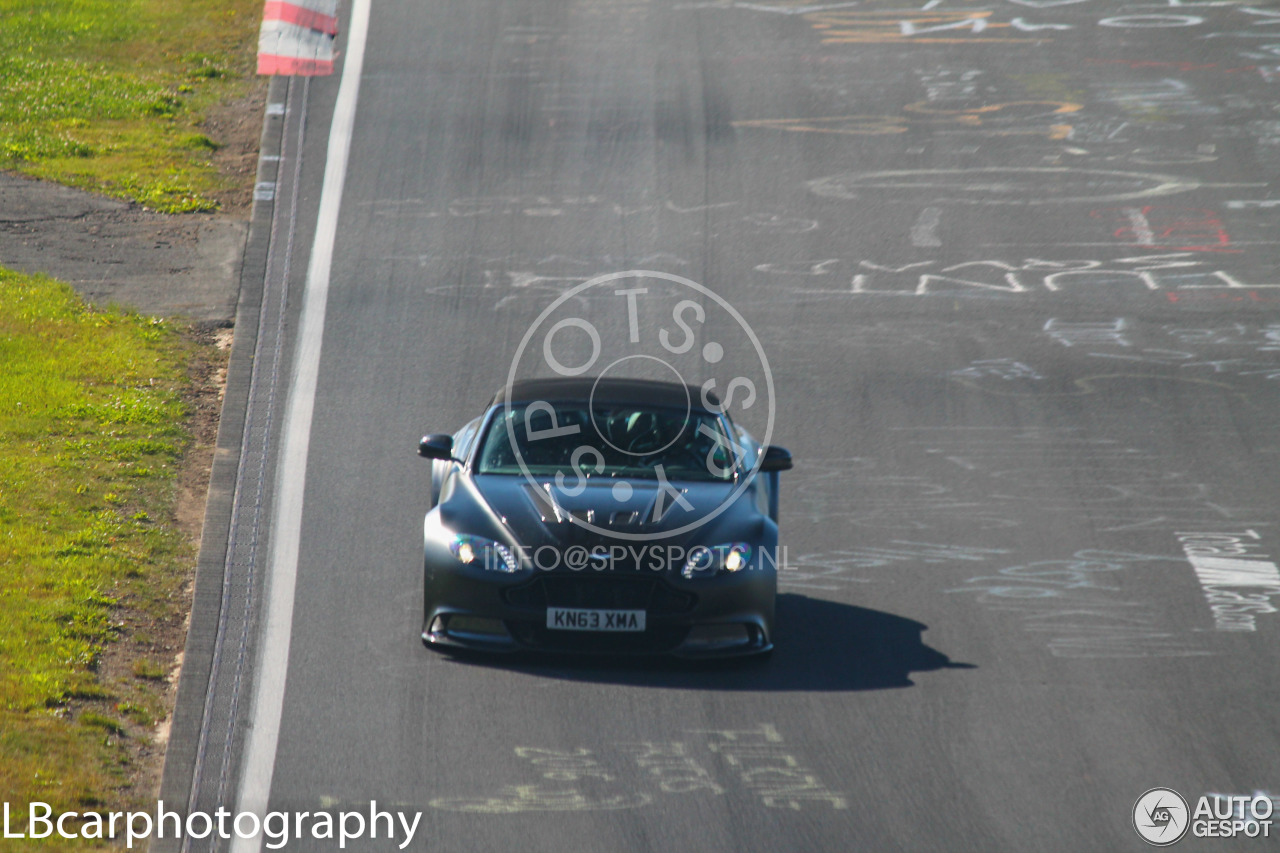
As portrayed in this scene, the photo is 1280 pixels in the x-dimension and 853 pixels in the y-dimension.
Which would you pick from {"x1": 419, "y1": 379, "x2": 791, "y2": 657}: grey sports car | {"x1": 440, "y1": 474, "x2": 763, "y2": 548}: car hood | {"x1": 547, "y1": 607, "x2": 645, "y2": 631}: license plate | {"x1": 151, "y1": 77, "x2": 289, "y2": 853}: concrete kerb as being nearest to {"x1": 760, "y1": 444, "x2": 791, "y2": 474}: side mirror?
{"x1": 419, "y1": 379, "x2": 791, "y2": 657}: grey sports car

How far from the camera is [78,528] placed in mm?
10211

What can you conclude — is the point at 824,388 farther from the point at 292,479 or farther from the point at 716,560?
the point at 716,560

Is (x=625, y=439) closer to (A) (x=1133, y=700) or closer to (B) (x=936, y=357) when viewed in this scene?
(A) (x=1133, y=700)

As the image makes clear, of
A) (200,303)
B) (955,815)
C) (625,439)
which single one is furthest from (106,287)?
(955,815)

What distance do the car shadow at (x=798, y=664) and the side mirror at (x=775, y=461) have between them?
102 centimetres

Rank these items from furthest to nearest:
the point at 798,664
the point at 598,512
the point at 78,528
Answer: the point at 78,528 → the point at 798,664 → the point at 598,512

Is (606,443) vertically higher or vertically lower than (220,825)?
higher

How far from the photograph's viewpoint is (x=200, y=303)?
1445 centimetres

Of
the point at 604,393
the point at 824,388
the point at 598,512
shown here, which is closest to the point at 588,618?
the point at 598,512

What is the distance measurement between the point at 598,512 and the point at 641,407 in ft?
4.21

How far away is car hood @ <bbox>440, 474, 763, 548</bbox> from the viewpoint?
27.1ft

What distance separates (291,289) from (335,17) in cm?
802

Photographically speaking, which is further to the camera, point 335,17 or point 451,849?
point 335,17

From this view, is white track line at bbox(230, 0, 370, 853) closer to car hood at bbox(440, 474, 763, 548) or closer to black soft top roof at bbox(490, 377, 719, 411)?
car hood at bbox(440, 474, 763, 548)
